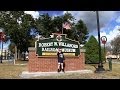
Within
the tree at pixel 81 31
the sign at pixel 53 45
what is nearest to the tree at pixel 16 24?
the tree at pixel 81 31

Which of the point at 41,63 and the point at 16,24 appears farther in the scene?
the point at 16,24

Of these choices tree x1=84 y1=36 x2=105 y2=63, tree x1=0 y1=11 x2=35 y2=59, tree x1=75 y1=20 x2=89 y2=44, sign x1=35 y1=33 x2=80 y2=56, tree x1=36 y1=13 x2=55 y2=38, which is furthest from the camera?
tree x1=75 y1=20 x2=89 y2=44

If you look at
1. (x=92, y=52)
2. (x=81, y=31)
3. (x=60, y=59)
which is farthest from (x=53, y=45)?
(x=81, y=31)

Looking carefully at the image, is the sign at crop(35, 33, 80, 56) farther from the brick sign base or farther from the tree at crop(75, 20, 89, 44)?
the tree at crop(75, 20, 89, 44)

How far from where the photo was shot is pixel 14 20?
61.4 metres

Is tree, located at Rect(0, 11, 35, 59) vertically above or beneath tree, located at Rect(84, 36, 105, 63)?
above

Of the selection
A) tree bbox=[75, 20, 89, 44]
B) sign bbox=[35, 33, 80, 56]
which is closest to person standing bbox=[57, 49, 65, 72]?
sign bbox=[35, 33, 80, 56]

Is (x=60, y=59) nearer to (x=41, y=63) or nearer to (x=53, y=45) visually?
(x=53, y=45)

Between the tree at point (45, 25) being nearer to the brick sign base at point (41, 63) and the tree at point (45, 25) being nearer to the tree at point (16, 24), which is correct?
the tree at point (16, 24)

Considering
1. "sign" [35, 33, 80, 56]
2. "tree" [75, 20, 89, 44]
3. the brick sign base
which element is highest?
"tree" [75, 20, 89, 44]
